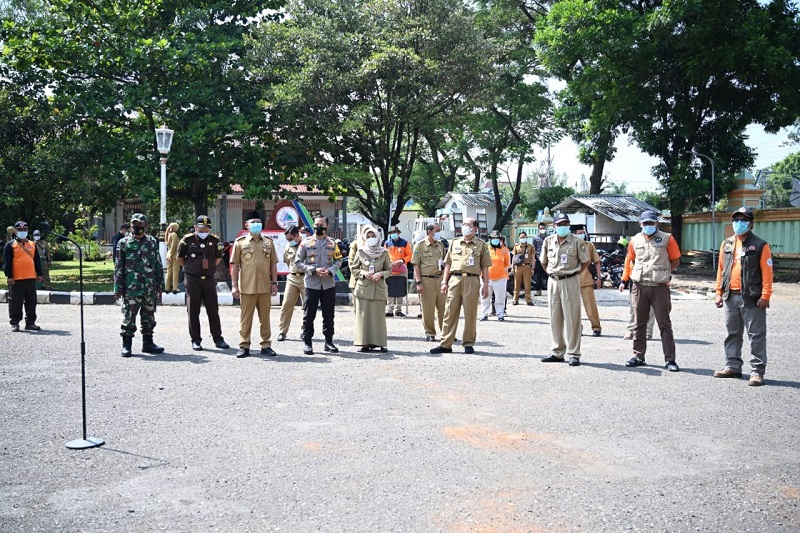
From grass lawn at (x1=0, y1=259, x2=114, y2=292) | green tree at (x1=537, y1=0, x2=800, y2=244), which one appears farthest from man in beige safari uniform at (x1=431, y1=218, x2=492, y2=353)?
green tree at (x1=537, y1=0, x2=800, y2=244)

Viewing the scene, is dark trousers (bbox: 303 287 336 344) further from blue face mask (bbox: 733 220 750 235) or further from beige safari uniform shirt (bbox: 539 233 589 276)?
blue face mask (bbox: 733 220 750 235)

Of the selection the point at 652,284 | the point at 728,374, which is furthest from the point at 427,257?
the point at 728,374

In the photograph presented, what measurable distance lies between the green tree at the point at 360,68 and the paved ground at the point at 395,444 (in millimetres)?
13448

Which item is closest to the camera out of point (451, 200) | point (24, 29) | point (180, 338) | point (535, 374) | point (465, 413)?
point (465, 413)

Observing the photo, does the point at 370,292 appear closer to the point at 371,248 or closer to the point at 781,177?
the point at 371,248

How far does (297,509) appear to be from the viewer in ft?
15.4

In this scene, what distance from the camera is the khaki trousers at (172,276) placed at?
746 inches

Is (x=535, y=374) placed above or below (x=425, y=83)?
below

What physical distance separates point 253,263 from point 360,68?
12.6m

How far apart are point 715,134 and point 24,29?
2631 centimetres

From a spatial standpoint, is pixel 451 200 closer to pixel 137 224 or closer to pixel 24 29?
pixel 24 29

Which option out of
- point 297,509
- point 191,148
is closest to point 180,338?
point 297,509

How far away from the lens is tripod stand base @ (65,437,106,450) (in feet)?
19.8

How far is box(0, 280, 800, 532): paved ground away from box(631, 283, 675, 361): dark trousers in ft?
0.94
